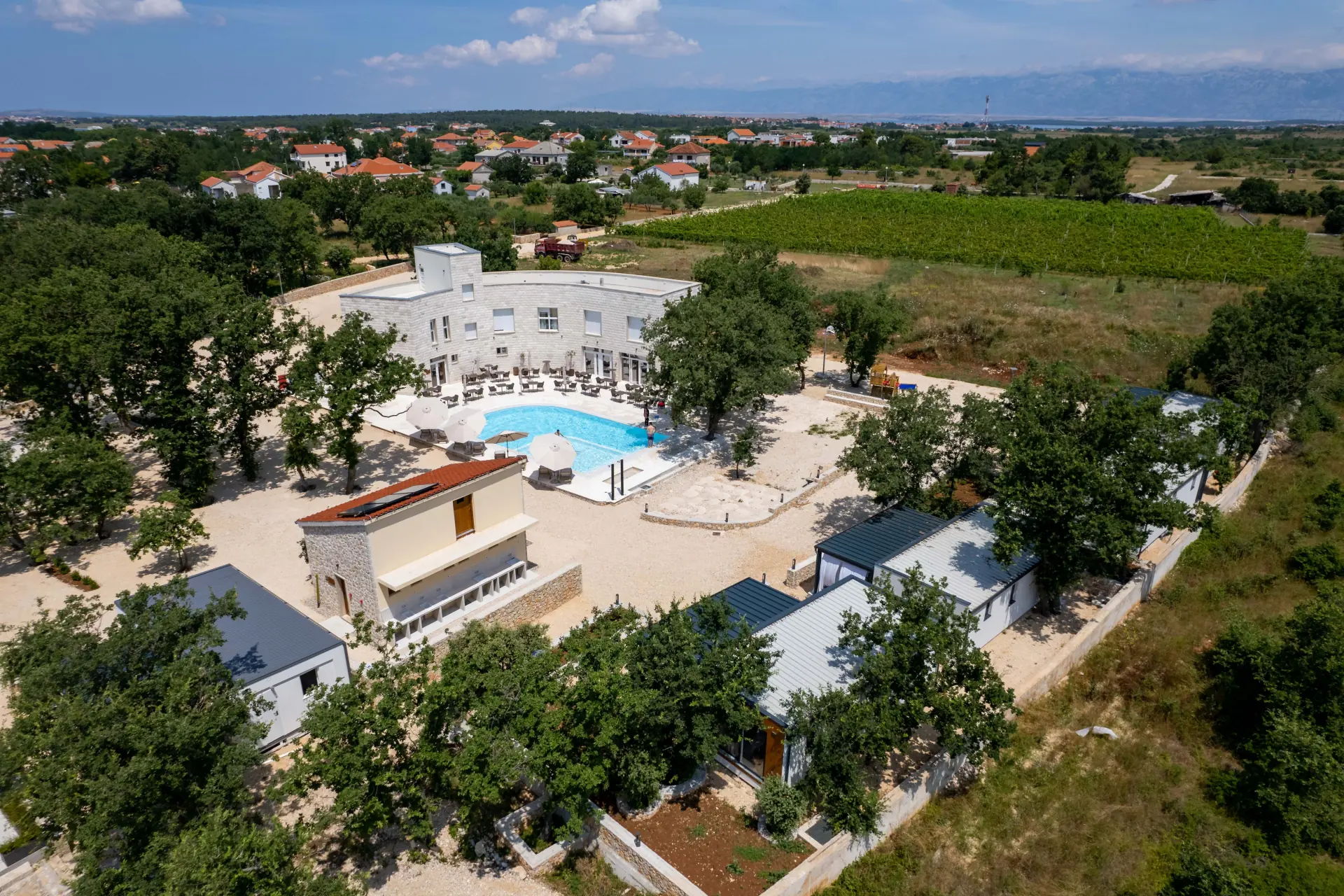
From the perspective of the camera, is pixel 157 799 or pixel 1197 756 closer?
pixel 157 799

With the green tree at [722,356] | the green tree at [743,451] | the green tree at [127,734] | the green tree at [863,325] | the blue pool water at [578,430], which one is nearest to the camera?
the green tree at [127,734]

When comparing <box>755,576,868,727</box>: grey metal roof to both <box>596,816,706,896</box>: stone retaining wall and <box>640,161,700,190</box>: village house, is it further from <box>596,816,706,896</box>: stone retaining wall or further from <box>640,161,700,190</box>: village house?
<box>640,161,700,190</box>: village house

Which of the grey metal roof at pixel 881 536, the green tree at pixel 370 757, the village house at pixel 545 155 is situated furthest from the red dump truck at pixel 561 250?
the village house at pixel 545 155

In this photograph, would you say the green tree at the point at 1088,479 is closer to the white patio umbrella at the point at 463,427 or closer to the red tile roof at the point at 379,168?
the white patio umbrella at the point at 463,427

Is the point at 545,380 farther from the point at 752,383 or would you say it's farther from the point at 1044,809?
the point at 1044,809

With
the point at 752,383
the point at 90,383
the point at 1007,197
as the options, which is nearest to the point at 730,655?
the point at 752,383

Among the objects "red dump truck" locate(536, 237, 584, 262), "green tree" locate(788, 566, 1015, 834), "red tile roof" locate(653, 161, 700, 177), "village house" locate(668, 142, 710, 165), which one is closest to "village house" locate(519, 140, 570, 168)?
"village house" locate(668, 142, 710, 165)

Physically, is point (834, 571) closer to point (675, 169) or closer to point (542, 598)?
point (542, 598)
